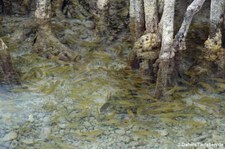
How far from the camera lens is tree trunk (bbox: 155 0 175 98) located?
4.82 metres

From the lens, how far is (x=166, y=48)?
483cm

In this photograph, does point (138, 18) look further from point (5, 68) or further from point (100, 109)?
point (5, 68)

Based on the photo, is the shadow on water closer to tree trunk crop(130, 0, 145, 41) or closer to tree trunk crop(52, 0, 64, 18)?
tree trunk crop(130, 0, 145, 41)

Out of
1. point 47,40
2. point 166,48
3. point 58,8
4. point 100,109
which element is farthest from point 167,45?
point 58,8

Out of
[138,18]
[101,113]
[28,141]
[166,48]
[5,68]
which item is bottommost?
[28,141]

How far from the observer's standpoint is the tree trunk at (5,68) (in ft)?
16.5

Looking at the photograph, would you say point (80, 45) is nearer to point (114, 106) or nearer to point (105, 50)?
point (105, 50)

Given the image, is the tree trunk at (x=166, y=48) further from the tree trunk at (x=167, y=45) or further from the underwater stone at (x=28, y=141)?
the underwater stone at (x=28, y=141)

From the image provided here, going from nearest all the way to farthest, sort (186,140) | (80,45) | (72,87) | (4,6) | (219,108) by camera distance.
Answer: (186,140) → (219,108) → (72,87) → (80,45) → (4,6)

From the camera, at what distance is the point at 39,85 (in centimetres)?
513

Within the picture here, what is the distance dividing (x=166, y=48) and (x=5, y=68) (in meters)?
1.82

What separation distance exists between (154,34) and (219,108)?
1.14 meters

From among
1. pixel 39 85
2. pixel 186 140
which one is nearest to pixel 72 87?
pixel 39 85

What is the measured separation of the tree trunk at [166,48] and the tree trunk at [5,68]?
64.7 inches
